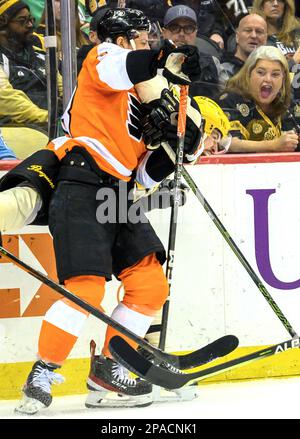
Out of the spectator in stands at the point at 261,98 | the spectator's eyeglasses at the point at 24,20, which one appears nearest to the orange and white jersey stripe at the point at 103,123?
the spectator's eyeglasses at the point at 24,20

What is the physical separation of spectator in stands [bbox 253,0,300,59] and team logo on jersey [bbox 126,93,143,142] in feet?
5.30

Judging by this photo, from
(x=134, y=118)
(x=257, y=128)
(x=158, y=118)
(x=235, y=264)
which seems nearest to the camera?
(x=158, y=118)

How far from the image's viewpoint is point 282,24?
200 inches

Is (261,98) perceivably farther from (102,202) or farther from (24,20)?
(102,202)

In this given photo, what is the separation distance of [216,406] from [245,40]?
1951mm

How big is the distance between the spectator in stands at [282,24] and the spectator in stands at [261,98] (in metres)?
0.25

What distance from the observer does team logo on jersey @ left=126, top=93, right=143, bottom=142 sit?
11.7 ft

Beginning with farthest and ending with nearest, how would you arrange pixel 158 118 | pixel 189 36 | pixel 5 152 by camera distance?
1. pixel 189 36
2. pixel 5 152
3. pixel 158 118

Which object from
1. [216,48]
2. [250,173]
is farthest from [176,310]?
[216,48]

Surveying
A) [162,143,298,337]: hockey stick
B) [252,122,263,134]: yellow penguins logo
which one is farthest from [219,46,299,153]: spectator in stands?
[162,143,298,337]: hockey stick

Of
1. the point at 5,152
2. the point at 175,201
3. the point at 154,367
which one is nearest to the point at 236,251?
the point at 175,201

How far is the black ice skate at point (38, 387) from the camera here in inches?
137

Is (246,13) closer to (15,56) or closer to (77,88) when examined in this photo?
(15,56)

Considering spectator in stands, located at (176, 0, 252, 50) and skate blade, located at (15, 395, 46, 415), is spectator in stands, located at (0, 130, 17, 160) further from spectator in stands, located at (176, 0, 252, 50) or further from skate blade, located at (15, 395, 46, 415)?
spectator in stands, located at (176, 0, 252, 50)
